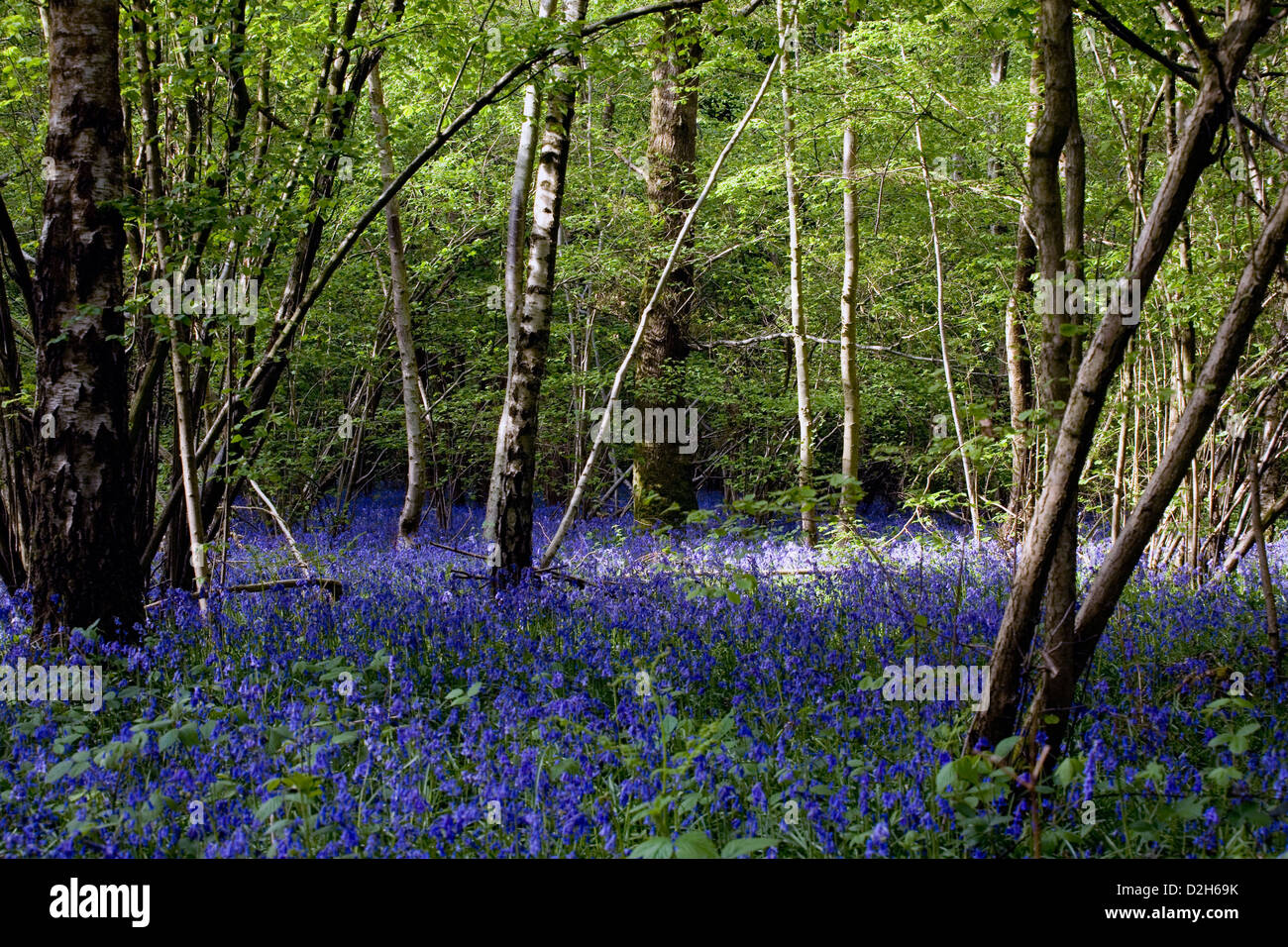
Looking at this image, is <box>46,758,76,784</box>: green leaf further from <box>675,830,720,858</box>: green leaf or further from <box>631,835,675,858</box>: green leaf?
<box>675,830,720,858</box>: green leaf

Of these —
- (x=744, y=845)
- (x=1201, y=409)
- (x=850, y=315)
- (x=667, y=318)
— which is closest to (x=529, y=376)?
(x=1201, y=409)

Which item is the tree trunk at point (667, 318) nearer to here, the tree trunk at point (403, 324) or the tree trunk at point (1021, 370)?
the tree trunk at point (403, 324)

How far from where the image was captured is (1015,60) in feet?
68.1

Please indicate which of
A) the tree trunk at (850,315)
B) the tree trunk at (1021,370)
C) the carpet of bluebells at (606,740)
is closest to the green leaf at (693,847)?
the carpet of bluebells at (606,740)

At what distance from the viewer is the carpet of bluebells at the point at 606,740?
272 cm

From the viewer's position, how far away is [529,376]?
6.80m

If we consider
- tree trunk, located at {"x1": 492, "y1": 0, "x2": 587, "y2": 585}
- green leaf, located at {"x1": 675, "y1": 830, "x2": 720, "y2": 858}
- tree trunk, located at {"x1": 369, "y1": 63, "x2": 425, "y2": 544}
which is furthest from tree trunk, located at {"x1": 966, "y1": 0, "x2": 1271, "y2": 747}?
tree trunk, located at {"x1": 369, "y1": 63, "x2": 425, "y2": 544}

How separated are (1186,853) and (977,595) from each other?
4232mm

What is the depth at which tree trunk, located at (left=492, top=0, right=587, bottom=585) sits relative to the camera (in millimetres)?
6711

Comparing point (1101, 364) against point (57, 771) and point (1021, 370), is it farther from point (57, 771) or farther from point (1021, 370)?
point (1021, 370)

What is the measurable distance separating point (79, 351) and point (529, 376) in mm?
2943

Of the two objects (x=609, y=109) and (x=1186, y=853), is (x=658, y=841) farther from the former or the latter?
(x=609, y=109)

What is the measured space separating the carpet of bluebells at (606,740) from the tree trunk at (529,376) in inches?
28.9

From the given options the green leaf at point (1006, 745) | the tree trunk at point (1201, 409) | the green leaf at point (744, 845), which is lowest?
the green leaf at point (744, 845)
